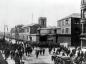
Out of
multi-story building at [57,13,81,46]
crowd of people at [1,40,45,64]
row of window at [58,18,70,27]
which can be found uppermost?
row of window at [58,18,70,27]

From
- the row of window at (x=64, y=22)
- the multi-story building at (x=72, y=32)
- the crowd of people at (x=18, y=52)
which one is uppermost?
the row of window at (x=64, y=22)

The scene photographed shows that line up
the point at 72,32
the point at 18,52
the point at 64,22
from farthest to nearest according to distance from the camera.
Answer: the point at 64,22, the point at 72,32, the point at 18,52

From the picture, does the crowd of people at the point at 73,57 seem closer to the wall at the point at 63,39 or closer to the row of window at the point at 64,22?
the wall at the point at 63,39

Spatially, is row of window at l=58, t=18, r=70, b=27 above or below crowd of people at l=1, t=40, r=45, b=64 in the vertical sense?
above

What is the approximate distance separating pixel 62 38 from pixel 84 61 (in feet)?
82.8

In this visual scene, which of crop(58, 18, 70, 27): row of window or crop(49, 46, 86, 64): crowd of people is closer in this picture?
crop(49, 46, 86, 64): crowd of people

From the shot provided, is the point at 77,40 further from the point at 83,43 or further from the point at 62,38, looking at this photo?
the point at 83,43

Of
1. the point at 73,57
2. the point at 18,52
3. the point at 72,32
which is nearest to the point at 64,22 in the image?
the point at 72,32

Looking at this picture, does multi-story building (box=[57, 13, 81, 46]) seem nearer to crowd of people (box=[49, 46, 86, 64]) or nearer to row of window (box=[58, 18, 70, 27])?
row of window (box=[58, 18, 70, 27])

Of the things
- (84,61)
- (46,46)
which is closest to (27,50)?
(84,61)

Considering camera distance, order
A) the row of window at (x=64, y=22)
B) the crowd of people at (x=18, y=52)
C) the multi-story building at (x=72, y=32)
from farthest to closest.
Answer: the row of window at (x=64, y=22), the multi-story building at (x=72, y=32), the crowd of people at (x=18, y=52)

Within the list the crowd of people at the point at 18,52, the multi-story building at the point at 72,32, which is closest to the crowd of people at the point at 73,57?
the crowd of people at the point at 18,52

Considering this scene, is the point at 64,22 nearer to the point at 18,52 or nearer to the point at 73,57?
the point at 73,57

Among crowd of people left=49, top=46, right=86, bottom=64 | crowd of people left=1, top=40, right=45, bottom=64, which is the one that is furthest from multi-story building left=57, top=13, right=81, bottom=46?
crowd of people left=49, top=46, right=86, bottom=64
